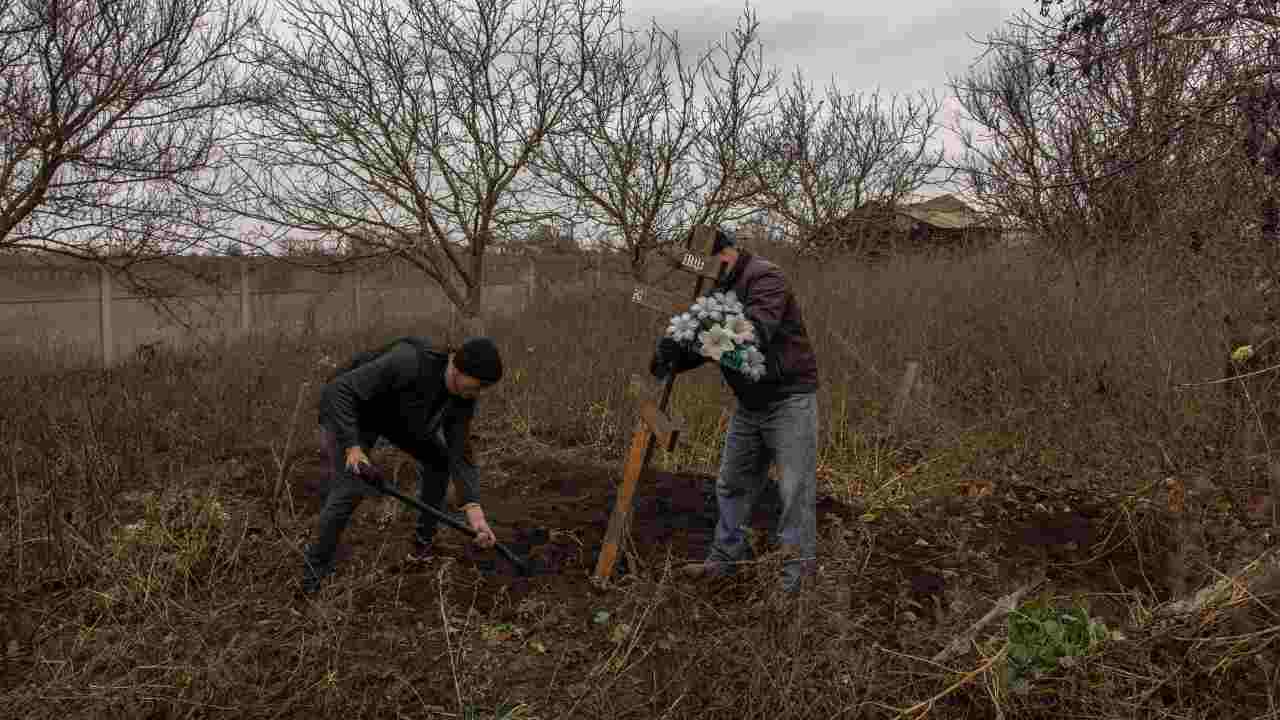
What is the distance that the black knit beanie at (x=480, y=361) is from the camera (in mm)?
3711

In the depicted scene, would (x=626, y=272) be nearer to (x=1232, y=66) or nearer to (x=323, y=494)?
(x=323, y=494)

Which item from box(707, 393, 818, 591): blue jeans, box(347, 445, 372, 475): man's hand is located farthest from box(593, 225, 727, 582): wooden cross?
box(347, 445, 372, 475): man's hand

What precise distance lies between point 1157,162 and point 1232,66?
0.77 meters

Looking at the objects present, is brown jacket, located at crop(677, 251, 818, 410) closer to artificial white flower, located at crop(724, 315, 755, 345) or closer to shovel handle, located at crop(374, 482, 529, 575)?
artificial white flower, located at crop(724, 315, 755, 345)

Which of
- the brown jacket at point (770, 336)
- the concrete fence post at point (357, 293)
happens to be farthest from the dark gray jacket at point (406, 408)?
the concrete fence post at point (357, 293)

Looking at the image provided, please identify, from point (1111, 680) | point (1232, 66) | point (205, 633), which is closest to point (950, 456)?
point (1232, 66)

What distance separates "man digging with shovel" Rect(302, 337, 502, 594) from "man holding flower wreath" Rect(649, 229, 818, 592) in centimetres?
80

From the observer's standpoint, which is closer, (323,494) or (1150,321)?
(323,494)

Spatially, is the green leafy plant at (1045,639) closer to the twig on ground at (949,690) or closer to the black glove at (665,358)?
the twig on ground at (949,690)

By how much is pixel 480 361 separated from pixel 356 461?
24.1 inches

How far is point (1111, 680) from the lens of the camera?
2.60m

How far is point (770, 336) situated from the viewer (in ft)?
12.1

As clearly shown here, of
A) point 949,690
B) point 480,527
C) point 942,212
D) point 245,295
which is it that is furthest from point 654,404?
point 245,295

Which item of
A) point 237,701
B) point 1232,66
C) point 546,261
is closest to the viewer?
point 237,701
